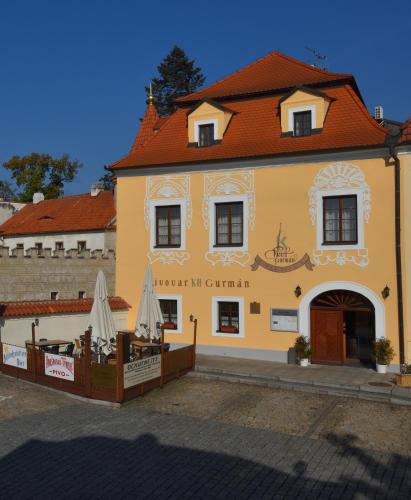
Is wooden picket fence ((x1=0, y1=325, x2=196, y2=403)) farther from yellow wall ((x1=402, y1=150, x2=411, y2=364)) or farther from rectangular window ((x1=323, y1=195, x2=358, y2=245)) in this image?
yellow wall ((x1=402, y1=150, x2=411, y2=364))

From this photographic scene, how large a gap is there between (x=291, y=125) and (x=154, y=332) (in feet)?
27.7

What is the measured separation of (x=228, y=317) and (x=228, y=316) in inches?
1.4

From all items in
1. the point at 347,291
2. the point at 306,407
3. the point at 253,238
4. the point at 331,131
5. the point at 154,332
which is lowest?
the point at 306,407

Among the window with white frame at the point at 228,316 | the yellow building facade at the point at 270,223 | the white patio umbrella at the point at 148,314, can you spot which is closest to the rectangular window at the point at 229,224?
the yellow building facade at the point at 270,223

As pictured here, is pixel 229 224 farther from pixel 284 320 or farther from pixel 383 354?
pixel 383 354

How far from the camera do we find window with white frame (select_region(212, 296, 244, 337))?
18.7 m

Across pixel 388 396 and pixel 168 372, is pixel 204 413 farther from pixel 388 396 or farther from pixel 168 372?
pixel 388 396

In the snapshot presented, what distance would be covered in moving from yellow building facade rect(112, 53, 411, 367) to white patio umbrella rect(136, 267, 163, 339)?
2.77 metres

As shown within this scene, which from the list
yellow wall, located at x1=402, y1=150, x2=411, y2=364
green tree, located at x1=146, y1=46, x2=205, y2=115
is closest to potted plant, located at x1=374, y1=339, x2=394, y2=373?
yellow wall, located at x1=402, y1=150, x2=411, y2=364

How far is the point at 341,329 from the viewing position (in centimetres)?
1756

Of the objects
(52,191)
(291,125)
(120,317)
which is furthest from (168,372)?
(52,191)

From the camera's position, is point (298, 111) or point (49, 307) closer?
point (298, 111)

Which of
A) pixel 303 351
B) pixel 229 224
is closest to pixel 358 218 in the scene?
pixel 229 224

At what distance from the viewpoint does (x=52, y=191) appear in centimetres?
5331
